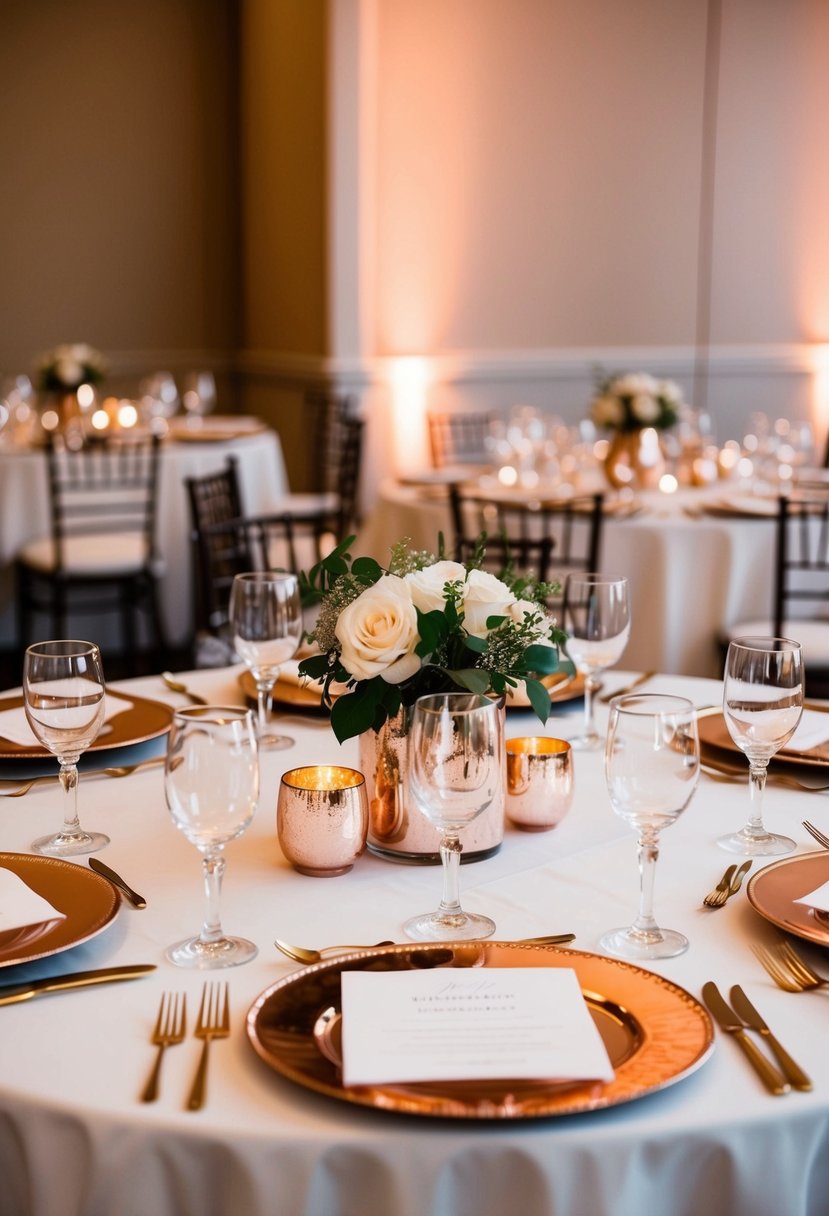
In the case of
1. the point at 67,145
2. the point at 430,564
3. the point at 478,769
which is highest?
the point at 67,145

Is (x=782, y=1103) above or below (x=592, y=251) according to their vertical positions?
below

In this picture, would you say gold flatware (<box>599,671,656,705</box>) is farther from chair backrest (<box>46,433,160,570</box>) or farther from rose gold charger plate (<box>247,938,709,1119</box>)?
chair backrest (<box>46,433,160,570</box>)

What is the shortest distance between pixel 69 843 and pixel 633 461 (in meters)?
3.43

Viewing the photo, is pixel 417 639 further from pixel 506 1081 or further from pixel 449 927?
pixel 506 1081

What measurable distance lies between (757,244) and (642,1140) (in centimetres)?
754

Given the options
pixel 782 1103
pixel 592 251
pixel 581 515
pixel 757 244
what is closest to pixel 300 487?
pixel 592 251

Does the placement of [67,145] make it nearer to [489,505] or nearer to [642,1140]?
[489,505]

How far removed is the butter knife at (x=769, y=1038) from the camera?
3.49ft

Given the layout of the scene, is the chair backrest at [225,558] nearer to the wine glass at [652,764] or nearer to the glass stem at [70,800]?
the glass stem at [70,800]

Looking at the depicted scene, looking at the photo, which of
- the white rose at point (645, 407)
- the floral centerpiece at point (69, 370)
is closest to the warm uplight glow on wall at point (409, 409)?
the floral centerpiece at point (69, 370)

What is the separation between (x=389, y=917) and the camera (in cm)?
138

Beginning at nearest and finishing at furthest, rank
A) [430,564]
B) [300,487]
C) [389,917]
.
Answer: [389,917]
[430,564]
[300,487]

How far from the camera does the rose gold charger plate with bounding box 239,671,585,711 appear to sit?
209cm

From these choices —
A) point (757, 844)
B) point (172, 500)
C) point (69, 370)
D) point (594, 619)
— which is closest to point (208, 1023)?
point (757, 844)
